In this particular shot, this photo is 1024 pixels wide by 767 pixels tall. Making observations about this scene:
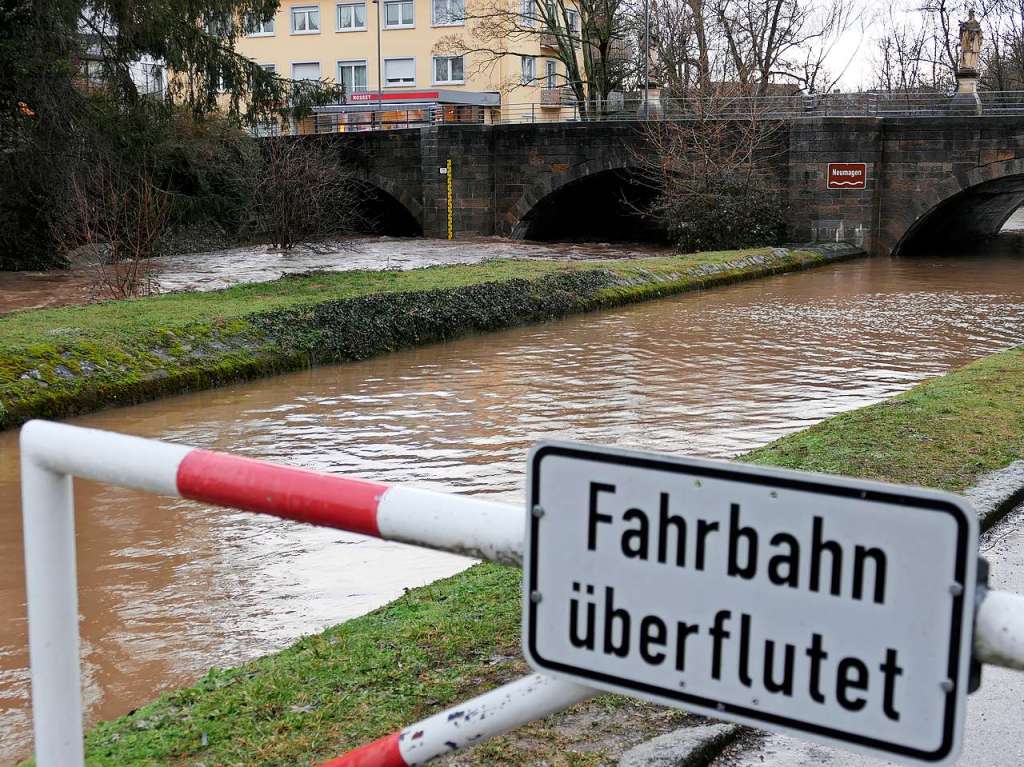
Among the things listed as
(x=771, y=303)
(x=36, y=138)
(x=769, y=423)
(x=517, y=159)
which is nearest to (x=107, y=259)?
(x=36, y=138)

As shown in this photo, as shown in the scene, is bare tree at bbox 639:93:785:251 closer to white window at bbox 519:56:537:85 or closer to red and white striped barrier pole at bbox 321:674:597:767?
white window at bbox 519:56:537:85

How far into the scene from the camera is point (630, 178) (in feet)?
119

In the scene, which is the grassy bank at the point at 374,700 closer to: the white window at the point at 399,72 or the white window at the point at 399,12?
the white window at the point at 399,72

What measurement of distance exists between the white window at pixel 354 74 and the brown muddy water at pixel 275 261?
881 inches

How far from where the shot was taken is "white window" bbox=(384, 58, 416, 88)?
190 ft

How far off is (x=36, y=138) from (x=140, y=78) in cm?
2949

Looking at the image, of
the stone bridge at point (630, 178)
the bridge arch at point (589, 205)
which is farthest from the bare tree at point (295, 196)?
the bridge arch at point (589, 205)

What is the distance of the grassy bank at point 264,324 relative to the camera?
11625 millimetres

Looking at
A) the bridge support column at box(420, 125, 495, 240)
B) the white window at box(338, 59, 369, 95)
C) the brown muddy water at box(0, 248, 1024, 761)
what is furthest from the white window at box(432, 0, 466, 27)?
the brown muddy water at box(0, 248, 1024, 761)

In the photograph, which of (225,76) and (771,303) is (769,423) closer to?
(771,303)

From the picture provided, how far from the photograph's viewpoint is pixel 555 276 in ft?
64.0

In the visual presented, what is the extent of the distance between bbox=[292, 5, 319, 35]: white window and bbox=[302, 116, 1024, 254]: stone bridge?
68.7 ft

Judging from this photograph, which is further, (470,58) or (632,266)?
(470,58)

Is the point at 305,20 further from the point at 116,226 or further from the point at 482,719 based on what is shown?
the point at 482,719
